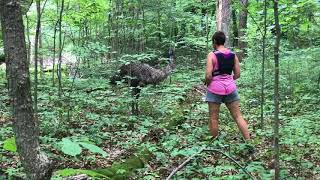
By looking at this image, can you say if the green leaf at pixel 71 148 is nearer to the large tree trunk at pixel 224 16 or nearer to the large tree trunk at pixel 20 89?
the large tree trunk at pixel 20 89

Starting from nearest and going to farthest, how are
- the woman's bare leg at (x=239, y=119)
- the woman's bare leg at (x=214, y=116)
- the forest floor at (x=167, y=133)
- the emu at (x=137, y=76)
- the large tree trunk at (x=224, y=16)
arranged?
the forest floor at (x=167, y=133)
the woman's bare leg at (x=239, y=119)
the woman's bare leg at (x=214, y=116)
the emu at (x=137, y=76)
the large tree trunk at (x=224, y=16)

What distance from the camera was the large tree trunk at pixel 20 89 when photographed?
2863 mm

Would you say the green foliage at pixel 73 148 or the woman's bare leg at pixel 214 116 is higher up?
the green foliage at pixel 73 148

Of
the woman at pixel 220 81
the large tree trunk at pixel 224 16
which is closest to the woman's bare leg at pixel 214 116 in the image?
the woman at pixel 220 81

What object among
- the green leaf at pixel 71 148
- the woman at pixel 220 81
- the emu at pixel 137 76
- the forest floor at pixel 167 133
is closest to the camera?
the green leaf at pixel 71 148

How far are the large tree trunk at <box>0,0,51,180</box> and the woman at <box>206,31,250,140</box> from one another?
3.64 meters

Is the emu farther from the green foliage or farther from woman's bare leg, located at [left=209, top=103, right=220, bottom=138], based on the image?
the green foliage

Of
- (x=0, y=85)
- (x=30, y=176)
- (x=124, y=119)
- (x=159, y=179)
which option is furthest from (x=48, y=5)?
(x=30, y=176)

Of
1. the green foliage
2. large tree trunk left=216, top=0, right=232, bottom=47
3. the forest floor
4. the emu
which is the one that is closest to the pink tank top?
the forest floor

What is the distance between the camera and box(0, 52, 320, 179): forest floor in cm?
495

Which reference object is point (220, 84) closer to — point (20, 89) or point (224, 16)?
point (20, 89)

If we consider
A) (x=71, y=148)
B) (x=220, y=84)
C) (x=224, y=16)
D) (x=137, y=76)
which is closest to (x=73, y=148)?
(x=71, y=148)

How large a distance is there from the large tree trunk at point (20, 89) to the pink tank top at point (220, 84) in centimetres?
368

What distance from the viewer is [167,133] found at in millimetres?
6645
